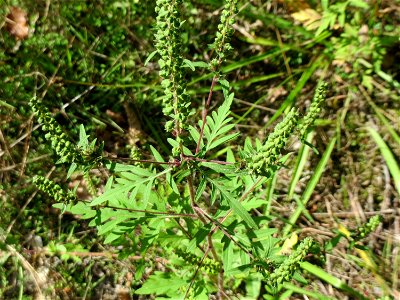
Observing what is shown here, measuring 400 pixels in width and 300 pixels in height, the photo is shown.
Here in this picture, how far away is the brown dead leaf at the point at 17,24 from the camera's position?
496cm

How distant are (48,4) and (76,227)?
2.59m

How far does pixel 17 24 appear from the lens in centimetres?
500

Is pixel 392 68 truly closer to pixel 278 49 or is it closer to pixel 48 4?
pixel 278 49

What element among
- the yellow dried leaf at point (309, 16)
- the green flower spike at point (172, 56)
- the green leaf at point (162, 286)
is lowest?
the green leaf at point (162, 286)

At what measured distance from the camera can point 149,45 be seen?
507cm

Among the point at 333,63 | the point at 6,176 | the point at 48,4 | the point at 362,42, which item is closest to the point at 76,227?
the point at 6,176

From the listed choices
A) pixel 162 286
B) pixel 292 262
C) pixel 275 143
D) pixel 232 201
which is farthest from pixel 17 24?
pixel 292 262

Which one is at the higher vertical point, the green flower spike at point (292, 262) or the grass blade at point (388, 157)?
the grass blade at point (388, 157)

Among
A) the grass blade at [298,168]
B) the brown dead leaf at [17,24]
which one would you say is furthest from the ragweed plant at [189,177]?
the brown dead leaf at [17,24]

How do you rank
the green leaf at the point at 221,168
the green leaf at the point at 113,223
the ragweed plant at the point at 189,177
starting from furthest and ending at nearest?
the green leaf at the point at 113,223 → the green leaf at the point at 221,168 → the ragweed plant at the point at 189,177

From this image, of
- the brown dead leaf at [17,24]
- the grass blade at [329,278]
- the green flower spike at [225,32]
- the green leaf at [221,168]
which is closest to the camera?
the green flower spike at [225,32]

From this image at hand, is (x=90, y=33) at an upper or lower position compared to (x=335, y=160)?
upper

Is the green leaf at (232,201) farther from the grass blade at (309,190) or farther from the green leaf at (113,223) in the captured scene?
the grass blade at (309,190)

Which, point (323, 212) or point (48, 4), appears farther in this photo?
point (48, 4)
